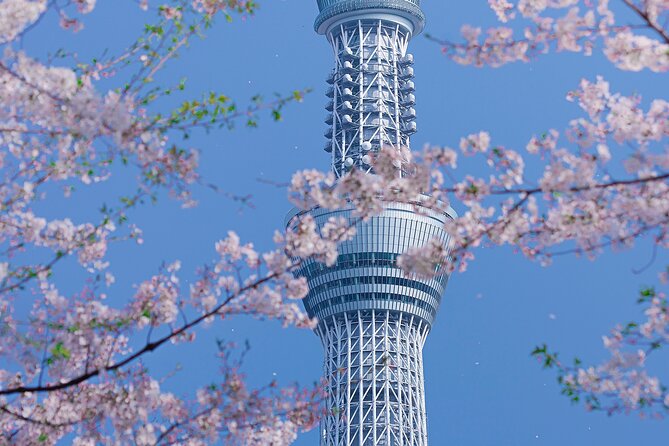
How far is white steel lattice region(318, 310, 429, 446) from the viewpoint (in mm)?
82188

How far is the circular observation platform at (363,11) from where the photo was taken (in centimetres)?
10162

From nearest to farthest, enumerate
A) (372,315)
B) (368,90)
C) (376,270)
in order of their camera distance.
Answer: (376,270) < (372,315) < (368,90)

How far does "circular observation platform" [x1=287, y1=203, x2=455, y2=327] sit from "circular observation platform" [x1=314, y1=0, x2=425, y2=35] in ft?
92.3

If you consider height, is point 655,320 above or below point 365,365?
below

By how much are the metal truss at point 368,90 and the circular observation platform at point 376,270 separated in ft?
35.6

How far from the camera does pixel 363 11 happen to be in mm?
101688

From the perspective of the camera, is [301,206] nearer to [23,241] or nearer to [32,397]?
[23,241]

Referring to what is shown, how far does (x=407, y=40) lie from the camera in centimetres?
10581

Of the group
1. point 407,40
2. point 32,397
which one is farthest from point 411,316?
point 32,397

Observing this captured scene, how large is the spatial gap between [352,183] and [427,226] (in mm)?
77377

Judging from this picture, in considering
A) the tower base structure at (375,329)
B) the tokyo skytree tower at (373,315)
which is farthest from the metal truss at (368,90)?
the tower base structure at (375,329)

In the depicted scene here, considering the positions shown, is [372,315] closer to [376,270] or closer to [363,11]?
[376,270]

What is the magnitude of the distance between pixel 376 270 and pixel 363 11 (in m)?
35.3

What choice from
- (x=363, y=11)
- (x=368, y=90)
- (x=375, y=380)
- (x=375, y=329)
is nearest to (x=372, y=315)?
(x=375, y=329)
